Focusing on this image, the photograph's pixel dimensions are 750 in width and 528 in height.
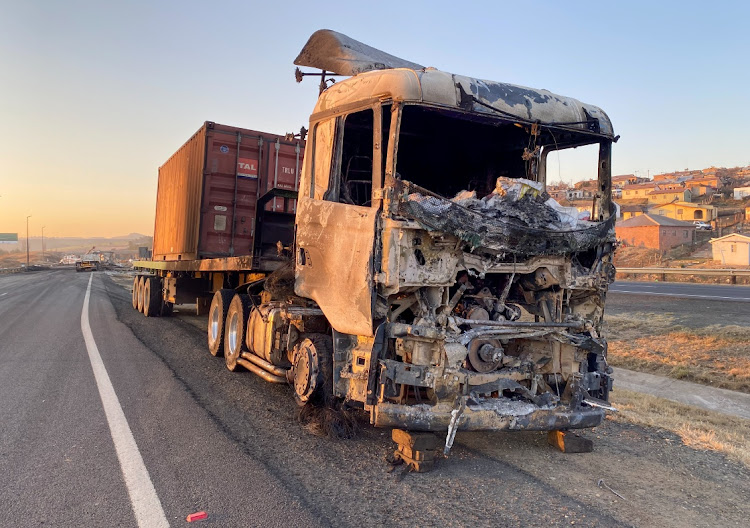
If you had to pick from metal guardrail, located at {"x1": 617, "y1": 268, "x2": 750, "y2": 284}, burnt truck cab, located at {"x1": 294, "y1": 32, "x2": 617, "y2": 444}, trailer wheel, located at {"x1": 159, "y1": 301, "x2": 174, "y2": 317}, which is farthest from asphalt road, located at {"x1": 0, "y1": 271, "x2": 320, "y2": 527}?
metal guardrail, located at {"x1": 617, "y1": 268, "x2": 750, "y2": 284}

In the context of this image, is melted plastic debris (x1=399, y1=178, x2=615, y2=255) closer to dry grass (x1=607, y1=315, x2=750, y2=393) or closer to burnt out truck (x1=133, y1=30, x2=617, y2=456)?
burnt out truck (x1=133, y1=30, x2=617, y2=456)

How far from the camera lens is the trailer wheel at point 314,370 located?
493cm

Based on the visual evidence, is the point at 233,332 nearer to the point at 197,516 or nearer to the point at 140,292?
the point at 197,516

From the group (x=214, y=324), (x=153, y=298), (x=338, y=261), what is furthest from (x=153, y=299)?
(x=338, y=261)

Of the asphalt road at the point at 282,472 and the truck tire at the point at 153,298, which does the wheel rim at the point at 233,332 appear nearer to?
the asphalt road at the point at 282,472

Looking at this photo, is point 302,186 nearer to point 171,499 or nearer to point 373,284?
point 373,284

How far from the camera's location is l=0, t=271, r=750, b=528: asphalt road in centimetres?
348

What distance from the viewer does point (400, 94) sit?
435 cm

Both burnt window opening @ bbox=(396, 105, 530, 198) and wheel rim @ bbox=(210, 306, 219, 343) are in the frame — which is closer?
burnt window opening @ bbox=(396, 105, 530, 198)

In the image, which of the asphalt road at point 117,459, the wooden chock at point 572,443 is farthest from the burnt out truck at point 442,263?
the asphalt road at point 117,459

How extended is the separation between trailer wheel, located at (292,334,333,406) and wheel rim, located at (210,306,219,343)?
3834 millimetres

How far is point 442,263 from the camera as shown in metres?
4.30

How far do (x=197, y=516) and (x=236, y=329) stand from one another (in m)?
4.67

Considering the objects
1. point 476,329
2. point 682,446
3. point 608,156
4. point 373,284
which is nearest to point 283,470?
point 373,284
